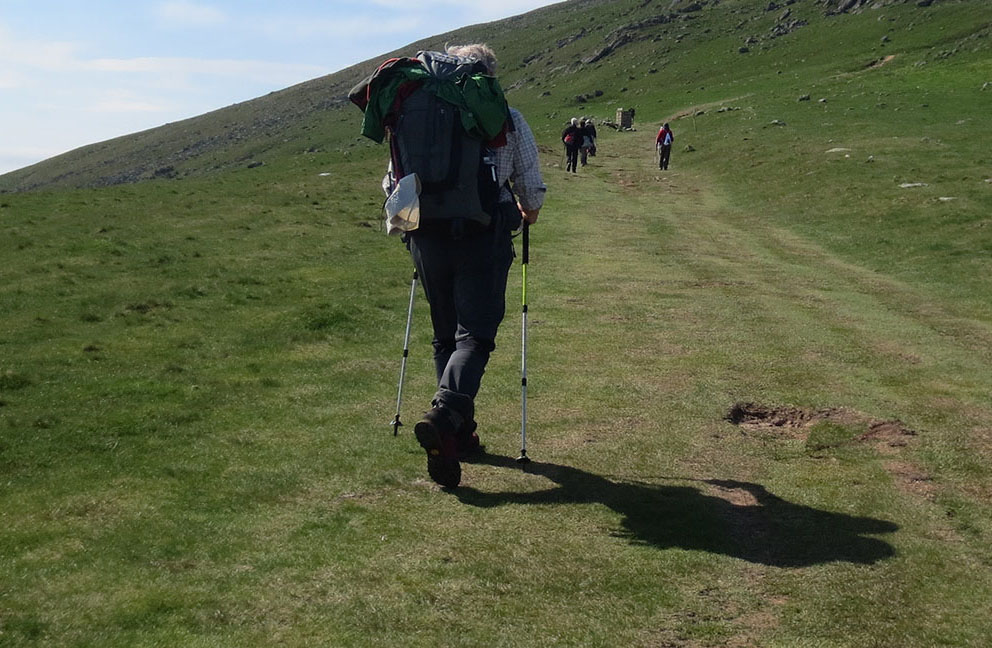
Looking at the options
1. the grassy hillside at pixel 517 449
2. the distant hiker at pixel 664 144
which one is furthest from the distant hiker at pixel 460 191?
the distant hiker at pixel 664 144

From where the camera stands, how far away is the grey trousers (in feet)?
24.7

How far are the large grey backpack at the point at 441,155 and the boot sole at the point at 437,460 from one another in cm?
171

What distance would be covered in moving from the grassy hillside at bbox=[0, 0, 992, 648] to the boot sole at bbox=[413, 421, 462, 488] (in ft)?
0.47

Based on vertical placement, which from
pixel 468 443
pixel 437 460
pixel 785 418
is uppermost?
pixel 437 460

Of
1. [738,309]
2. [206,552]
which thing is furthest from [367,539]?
[738,309]

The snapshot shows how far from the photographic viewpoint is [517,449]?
858 cm

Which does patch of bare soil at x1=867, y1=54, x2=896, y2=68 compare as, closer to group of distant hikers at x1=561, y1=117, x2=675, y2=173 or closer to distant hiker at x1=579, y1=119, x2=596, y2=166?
group of distant hikers at x1=561, y1=117, x2=675, y2=173

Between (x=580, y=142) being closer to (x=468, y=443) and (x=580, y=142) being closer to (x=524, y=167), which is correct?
(x=524, y=167)

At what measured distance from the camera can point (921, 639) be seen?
508 centimetres

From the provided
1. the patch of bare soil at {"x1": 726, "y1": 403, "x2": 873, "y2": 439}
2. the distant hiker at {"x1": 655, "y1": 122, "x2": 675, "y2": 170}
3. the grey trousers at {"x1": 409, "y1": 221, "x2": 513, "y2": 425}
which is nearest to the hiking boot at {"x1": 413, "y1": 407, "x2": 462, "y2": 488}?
the grey trousers at {"x1": 409, "y1": 221, "x2": 513, "y2": 425}

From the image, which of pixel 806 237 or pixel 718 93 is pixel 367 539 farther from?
pixel 718 93

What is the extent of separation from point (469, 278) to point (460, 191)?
0.72 metres

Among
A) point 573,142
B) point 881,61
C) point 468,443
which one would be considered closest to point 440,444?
point 468,443

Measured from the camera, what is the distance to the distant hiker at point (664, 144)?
44469 mm
